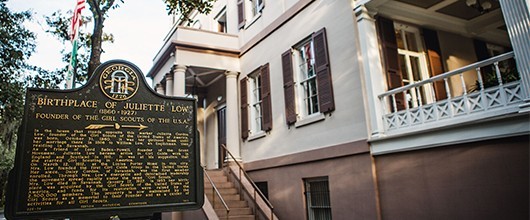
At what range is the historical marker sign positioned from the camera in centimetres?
373

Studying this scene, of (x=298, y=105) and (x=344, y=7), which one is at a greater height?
(x=344, y=7)

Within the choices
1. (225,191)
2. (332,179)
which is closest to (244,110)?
(225,191)

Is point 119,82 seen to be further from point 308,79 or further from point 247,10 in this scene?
point 247,10

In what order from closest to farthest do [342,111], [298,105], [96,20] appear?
[96,20], [342,111], [298,105]

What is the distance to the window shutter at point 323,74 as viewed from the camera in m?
8.82

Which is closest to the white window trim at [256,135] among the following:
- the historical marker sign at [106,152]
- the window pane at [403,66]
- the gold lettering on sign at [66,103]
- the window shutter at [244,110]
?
the window shutter at [244,110]

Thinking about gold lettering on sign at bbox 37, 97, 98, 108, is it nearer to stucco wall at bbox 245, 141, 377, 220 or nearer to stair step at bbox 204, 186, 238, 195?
stucco wall at bbox 245, 141, 377, 220

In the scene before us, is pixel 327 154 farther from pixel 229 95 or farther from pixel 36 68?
pixel 36 68

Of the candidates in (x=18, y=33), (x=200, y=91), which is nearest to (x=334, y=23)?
(x=200, y=91)

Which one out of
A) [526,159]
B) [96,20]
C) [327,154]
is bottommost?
[526,159]

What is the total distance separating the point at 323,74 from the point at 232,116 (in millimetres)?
4508

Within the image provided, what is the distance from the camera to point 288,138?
33.4ft

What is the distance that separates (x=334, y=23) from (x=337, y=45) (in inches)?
24.2

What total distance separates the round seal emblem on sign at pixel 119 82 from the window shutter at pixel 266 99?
6.80m
